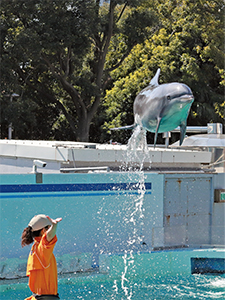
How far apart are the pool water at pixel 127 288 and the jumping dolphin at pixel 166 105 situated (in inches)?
92.4

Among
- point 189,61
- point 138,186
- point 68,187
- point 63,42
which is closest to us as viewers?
point 68,187

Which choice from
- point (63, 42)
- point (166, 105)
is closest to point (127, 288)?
point (166, 105)

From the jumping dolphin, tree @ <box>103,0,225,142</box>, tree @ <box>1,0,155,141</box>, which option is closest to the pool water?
the jumping dolphin

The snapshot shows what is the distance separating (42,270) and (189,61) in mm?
17773

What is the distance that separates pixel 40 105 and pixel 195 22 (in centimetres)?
999

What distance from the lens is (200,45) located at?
70.7 ft

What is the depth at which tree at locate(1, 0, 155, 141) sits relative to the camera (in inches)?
766

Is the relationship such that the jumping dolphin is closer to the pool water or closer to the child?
the child

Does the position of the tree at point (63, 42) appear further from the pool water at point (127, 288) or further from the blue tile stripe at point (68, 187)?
the pool water at point (127, 288)

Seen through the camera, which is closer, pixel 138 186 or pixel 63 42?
pixel 138 186

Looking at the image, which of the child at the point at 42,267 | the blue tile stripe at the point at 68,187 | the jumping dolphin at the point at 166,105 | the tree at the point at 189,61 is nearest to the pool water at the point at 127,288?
the blue tile stripe at the point at 68,187

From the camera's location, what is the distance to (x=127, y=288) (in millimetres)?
6477

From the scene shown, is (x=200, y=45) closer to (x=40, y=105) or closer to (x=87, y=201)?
(x=40, y=105)

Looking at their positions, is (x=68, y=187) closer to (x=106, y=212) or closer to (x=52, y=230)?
(x=106, y=212)
